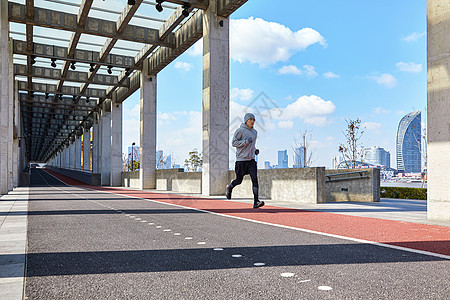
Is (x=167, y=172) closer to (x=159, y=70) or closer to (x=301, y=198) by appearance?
(x=159, y=70)

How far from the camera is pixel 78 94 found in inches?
1395

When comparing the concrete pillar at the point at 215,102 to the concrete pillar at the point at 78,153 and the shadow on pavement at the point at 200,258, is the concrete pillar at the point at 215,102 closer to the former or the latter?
the shadow on pavement at the point at 200,258

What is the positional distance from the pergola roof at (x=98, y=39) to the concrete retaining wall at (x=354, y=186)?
8.15 m

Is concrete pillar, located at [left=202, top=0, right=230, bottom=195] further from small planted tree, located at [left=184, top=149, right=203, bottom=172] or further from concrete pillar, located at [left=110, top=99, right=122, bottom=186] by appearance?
small planted tree, located at [left=184, top=149, right=203, bottom=172]

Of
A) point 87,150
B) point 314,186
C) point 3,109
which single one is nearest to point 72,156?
point 87,150

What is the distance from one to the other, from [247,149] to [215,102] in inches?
312

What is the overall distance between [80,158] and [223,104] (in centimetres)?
5138

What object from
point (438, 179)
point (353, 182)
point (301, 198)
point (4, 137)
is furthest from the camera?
point (4, 137)

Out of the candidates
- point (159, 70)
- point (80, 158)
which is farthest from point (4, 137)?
point (80, 158)

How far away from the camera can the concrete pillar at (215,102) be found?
16.2m

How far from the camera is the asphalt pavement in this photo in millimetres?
2545

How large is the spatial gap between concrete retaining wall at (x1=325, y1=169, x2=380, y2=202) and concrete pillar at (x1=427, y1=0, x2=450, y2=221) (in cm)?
534

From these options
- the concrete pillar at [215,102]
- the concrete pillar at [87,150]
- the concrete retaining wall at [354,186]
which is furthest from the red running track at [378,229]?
the concrete pillar at [87,150]

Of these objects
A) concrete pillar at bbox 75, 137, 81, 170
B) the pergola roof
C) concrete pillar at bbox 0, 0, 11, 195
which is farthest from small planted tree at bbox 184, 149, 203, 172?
concrete pillar at bbox 0, 0, 11, 195
